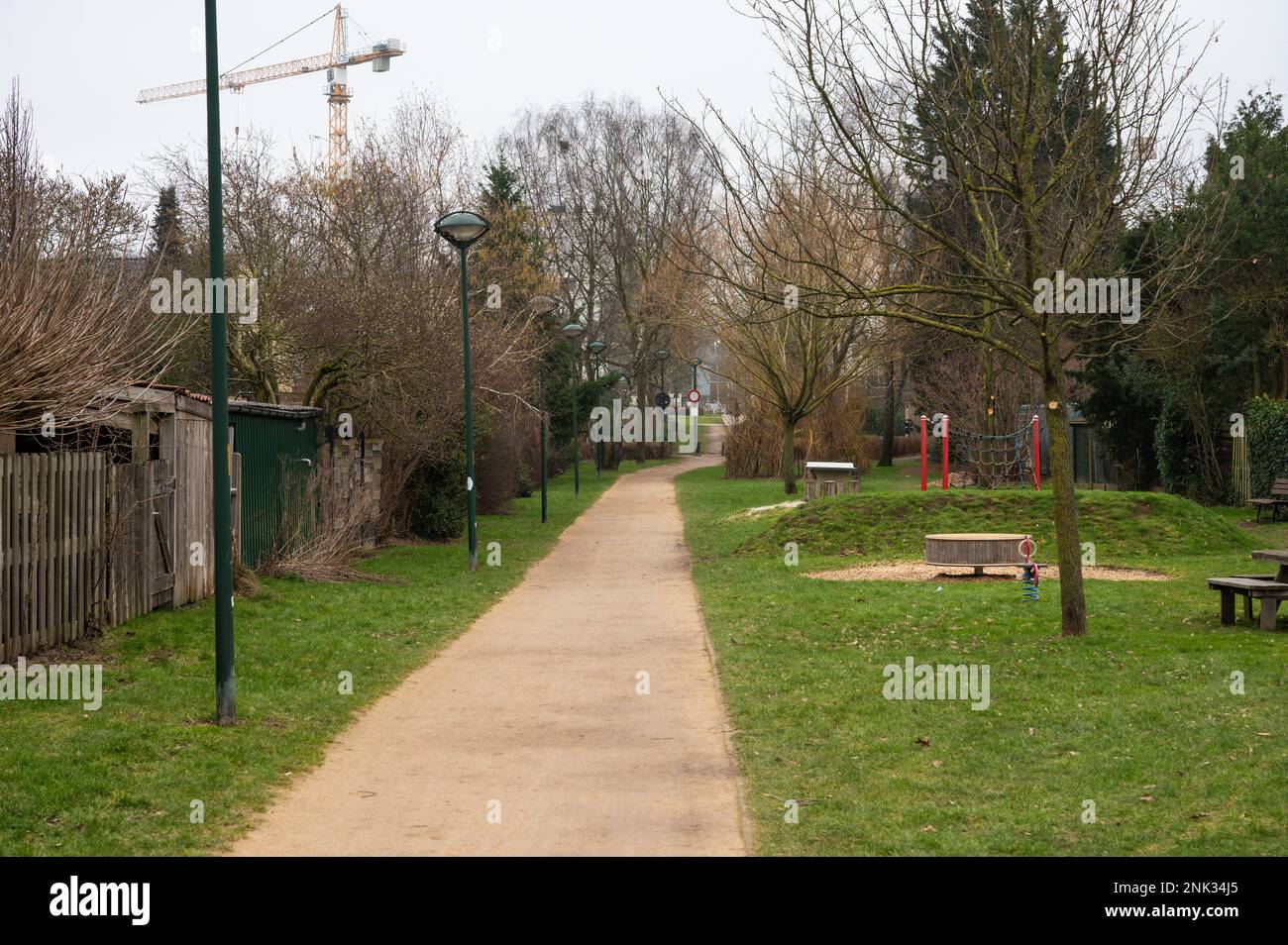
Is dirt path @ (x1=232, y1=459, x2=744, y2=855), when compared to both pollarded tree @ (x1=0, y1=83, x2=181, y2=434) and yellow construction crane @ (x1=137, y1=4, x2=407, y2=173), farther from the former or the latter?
yellow construction crane @ (x1=137, y1=4, x2=407, y2=173)

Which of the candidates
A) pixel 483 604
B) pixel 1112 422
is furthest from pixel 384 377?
pixel 1112 422

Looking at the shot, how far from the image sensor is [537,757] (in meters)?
8.39

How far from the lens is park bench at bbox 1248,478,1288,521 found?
2450cm

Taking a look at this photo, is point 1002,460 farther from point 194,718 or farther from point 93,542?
point 194,718

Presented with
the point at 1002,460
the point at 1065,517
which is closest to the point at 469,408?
the point at 1065,517

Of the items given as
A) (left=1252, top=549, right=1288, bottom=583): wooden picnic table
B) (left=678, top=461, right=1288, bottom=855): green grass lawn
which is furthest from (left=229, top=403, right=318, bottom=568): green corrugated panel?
(left=1252, top=549, right=1288, bottom=583): wooden picnic table

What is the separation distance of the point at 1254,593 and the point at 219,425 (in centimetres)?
953

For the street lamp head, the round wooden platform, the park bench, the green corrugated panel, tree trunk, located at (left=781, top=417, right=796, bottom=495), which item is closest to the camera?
the green corrugated panel

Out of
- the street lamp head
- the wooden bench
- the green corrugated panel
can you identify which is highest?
the street lamp head

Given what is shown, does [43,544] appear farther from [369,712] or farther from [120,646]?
[369,712]

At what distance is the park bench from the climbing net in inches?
222

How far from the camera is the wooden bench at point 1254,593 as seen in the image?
475 inches

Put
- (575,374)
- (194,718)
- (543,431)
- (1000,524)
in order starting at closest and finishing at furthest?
(194,718), (1000,524), (543,431), (575,374)

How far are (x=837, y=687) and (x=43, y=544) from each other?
22.2 ft
